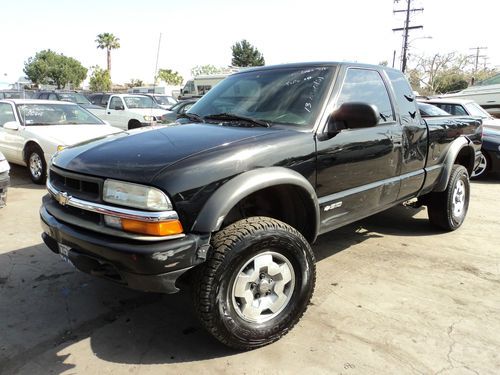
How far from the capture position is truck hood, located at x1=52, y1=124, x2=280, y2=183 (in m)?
2.58

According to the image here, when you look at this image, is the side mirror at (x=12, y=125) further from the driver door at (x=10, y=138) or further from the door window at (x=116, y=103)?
the door window at (x=116, y=103)

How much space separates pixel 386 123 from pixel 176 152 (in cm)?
212

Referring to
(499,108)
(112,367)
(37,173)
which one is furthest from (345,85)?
(499,108)

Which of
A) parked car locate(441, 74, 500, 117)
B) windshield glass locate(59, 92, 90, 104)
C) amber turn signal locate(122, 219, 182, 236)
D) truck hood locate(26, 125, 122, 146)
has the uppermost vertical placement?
parked car locate(441, 74, 500, 117)

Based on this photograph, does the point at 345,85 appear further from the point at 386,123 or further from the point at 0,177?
the point at 0,177

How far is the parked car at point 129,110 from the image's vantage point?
1381 centimetres

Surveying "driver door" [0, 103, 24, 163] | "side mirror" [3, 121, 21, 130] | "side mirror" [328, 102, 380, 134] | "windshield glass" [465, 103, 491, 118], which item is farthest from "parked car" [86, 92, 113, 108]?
"side mirror" [328, 102, 380, 134]

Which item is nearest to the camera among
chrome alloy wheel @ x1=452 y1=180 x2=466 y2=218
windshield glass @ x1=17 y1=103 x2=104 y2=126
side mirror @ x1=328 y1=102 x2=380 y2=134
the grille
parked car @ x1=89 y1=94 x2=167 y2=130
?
the grille

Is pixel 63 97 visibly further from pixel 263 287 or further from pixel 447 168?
pixel 263 287

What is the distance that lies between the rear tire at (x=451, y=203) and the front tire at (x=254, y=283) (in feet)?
8.90

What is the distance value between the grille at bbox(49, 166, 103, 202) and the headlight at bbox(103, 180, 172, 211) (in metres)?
0.11

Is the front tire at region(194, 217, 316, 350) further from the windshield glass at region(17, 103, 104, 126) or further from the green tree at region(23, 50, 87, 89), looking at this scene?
the green tree at region(23, 50, 87, 89)

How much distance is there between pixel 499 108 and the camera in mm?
15742

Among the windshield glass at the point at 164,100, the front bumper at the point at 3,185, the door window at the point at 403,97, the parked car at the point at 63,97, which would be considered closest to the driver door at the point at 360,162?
the door window at the point at 403,97
